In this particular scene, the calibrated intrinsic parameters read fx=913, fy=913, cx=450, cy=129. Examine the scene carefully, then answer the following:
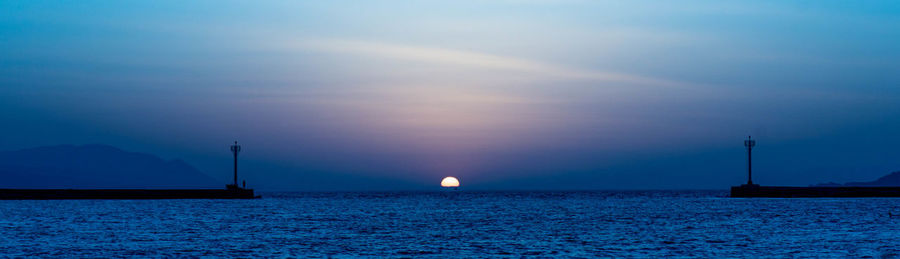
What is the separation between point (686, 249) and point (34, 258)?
2641 centimetres

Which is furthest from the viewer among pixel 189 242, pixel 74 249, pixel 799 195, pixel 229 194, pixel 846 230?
pixel 799 195

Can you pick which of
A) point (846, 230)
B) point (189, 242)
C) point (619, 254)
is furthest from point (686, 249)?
point (189, 242)

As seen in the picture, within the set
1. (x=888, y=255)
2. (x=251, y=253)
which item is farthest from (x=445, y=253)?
(x=888, y=255)

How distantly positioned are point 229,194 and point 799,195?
8239cm

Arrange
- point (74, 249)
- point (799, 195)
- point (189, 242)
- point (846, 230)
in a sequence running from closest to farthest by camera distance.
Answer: point (74, 249) < point (189, 242) < point (846, 230) < point (799, 195)

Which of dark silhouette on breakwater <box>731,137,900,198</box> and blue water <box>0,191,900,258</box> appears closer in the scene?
blue water <box>0,191,900,258</box>

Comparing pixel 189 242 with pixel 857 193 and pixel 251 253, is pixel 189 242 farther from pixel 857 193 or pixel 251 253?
pixel 857 193

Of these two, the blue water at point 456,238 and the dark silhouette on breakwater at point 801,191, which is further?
Answer: the dark silhouette on breakwater at point 801,191

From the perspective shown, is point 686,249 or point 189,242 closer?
point 686,249

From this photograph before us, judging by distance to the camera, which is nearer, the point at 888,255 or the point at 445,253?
the point at 888,255

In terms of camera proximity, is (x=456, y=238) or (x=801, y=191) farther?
(x=801, y=191)

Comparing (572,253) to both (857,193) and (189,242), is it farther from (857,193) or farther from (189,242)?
(857,193)

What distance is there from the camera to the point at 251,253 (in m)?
37.8

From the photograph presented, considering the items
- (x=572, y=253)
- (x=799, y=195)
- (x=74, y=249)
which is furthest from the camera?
(x=799, y=195)
